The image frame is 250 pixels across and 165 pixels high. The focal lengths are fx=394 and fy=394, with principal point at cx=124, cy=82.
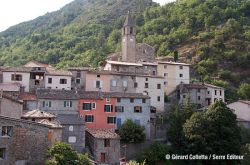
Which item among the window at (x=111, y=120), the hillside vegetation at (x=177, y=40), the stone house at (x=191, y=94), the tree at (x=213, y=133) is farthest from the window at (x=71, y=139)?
the hillside vegetation at (x=177, y=40)

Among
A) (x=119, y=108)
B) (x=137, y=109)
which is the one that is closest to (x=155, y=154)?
(x=137, y=109)

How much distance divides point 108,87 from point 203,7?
7158cm

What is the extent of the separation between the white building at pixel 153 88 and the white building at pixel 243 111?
10.7 m

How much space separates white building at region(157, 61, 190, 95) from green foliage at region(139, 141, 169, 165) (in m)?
19.8

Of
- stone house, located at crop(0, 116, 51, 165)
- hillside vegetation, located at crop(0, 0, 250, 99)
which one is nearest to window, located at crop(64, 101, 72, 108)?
stone house, located at crop(0, 116, 51, 165)

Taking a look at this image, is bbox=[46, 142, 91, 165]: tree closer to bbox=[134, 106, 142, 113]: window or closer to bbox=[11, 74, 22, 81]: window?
bbox=[134, 106, 142, 113]: window

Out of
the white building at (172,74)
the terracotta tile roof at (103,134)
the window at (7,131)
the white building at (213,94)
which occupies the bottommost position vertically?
the terracotta tile roof at (103,134)

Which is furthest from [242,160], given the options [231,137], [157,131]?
[157,131]

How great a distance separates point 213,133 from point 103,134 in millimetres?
11871

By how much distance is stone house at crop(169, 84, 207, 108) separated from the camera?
60531 mm

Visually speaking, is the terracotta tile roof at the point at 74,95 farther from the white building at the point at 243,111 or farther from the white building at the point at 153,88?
the white building at the point at 243,111

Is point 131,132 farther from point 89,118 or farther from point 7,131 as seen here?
point 7,131

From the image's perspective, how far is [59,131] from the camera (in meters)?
37.2

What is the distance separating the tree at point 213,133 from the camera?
137ft
